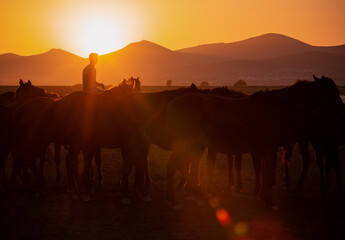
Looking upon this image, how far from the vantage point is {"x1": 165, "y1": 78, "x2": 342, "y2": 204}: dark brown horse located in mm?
8914

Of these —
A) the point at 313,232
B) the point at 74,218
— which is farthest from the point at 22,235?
the point at 313,232

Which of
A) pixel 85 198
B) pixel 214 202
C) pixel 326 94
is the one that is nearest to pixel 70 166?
pixel 85 198

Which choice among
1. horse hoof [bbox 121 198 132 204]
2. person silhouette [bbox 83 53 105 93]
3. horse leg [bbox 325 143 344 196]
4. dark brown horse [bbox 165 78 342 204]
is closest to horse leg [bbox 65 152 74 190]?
horse hoof [bbox 121 198 132 204]

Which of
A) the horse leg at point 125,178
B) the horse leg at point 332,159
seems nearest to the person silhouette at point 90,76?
the horse leg at point 125,178

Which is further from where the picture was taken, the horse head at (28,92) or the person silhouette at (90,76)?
the horse head at (28,92)

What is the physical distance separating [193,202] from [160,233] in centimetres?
224

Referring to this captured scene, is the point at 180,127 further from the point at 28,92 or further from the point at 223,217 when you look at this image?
the point at 28,92

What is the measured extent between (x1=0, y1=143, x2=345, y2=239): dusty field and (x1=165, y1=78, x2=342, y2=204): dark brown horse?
2.21ft

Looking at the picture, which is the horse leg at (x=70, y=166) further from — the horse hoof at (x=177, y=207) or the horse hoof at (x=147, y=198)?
the horse hoof at (x=177, y=207)

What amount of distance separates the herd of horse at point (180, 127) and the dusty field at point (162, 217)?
0.40 metres

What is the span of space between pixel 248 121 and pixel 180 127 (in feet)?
4.93

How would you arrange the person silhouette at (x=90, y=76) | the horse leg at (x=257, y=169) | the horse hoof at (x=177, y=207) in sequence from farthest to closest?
the person silhouette at (x=90, y=76)
the horse leg at (x=257, y=169)
the horse hoof at (x=177, y=207)

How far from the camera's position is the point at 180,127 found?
351 inches

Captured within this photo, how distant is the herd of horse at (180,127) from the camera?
29.6 feet
